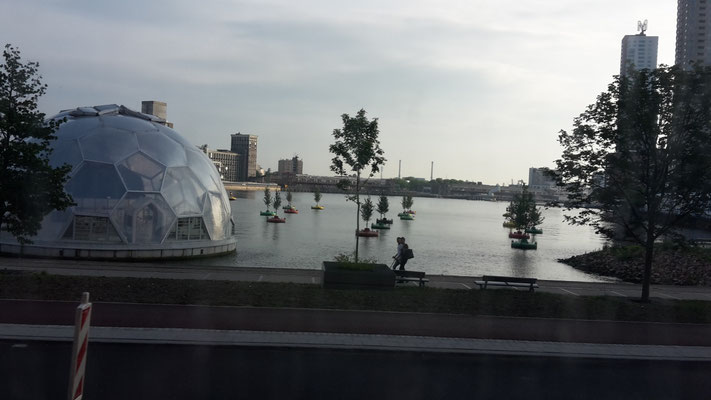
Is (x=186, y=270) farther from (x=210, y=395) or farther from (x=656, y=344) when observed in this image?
(x=656, y=344)

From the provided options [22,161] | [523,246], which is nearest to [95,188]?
[22,161]

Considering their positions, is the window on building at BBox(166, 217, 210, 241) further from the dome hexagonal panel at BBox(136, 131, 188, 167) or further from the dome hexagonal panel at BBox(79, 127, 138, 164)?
the dome hexagonal panel at BBox(79, 127, 138, 164)

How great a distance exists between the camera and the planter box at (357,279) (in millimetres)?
15414

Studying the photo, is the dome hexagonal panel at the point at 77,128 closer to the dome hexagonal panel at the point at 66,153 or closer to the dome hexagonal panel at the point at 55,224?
the dome hexagonal panel at the point at 66,153

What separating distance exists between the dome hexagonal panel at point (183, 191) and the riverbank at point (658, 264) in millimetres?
23822

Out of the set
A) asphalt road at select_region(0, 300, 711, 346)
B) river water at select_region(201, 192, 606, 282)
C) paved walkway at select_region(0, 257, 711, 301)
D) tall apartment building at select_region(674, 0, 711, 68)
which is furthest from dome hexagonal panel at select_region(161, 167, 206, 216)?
tall apartment building at select_region(674, 0, 711, 68)

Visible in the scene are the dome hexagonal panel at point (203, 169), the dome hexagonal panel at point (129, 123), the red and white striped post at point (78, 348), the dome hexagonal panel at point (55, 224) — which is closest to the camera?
the red and white striped post at point (78, 348)

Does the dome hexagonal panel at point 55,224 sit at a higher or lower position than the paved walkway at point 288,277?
higher

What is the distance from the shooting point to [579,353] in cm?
1021

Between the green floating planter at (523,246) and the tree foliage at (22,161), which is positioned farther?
→ the green floating planter at (523,246)

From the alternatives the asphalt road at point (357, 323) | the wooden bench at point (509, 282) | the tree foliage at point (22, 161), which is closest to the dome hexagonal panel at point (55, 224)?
the tree foliage at point (22, 161)

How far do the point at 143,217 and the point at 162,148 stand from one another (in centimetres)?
443

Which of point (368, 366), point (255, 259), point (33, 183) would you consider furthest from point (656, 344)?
point (255, 259)

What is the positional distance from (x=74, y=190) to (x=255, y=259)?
10487mm
